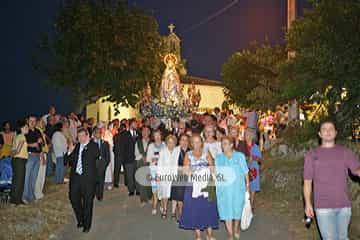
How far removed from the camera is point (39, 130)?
11430mm

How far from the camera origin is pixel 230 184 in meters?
8.05

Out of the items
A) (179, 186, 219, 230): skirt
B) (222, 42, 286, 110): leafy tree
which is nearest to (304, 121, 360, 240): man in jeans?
(179, 186, 219, 230): skirt

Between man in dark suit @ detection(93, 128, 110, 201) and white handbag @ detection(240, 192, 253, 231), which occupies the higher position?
man in dark suit @ detection(93, 128, 110, 201)

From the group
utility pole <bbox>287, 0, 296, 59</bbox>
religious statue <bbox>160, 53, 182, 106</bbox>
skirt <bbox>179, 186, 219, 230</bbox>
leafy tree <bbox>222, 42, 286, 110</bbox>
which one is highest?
leafy tree <bbox>222, 42, 286, 110</bbox>

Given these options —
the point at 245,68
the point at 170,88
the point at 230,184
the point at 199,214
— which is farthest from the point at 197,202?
the point at 245,68

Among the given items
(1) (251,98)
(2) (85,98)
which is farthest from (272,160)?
(2) (85,98)

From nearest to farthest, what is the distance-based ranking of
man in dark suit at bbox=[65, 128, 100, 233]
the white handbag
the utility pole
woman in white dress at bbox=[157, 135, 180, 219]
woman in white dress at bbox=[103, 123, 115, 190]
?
1. the white handbag
2. man in dark suit at bbox=[65, 128, 100, 233]
3. woman in white dress at bbox=[157, 135, 180, 219]
4. woman in white dress at bbox=[103, 123, 115, 190]
5. the utility pole

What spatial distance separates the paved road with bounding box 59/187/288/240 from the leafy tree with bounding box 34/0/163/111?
17.7 metres

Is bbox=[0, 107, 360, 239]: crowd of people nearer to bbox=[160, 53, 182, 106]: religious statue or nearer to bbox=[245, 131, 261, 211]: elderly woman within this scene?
bbox=[245, 131, 261, 211]: elderly woman

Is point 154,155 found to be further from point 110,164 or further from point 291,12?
point 291,12

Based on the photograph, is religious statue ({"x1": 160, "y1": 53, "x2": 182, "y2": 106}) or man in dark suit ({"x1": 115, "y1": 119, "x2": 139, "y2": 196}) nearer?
man in dark suit ({"x1": 115, "y1": 119, "x2": 139, "y2": 196})

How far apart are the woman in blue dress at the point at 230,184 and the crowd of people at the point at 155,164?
0.02m

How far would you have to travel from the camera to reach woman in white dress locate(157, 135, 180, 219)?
965 cm

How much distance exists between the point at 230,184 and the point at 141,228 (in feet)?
6.70
